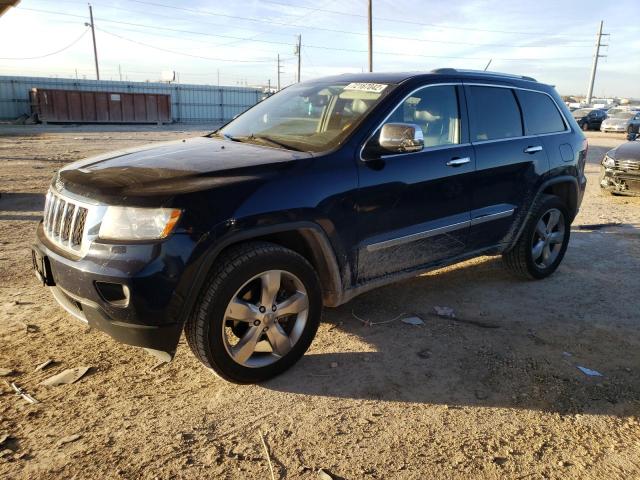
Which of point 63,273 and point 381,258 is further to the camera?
point 381,258

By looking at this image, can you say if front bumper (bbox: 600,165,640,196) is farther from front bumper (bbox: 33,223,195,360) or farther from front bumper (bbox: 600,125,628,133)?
front bumper (bbox: 600,125,628,133)

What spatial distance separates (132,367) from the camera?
323 cm

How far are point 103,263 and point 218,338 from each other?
0.71 meters

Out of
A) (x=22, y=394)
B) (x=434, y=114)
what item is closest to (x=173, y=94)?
(x=434, y=114)

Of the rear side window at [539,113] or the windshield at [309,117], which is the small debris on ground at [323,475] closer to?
the windshield at [309,117]

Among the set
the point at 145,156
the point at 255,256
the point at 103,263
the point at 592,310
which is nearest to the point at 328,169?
the point at 255,256

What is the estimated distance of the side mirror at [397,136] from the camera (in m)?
3.24

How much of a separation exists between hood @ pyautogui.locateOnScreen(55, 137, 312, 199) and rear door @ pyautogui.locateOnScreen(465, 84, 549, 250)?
1.66 metres

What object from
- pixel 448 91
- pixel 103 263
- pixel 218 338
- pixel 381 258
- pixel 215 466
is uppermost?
pixel 448 91

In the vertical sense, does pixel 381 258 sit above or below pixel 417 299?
above

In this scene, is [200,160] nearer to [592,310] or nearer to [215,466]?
[215,466]

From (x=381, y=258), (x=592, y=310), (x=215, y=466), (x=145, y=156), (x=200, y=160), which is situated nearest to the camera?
(x=215, y=466)

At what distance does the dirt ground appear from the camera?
2.44 metres

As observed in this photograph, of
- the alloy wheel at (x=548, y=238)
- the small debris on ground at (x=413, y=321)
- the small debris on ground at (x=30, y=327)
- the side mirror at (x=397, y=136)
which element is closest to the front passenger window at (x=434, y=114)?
the side mirror at (x=397, y=136)
